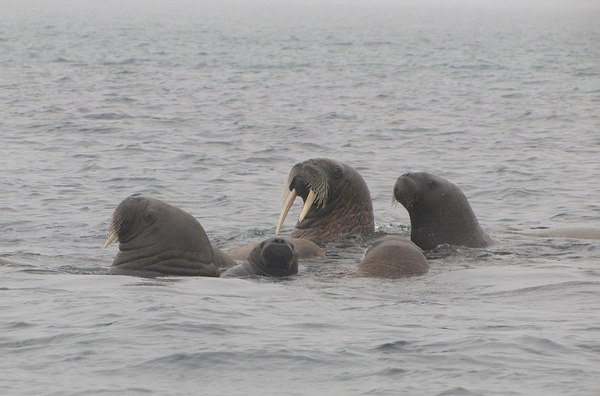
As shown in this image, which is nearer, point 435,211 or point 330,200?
point 435,211

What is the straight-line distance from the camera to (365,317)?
8742 millimetres

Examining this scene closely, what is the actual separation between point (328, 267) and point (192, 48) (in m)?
46.9

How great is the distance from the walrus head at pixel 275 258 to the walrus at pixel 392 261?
1.88 ft

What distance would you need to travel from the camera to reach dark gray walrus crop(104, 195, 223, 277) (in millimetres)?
10188

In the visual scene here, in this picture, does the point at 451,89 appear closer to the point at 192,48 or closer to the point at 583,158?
the point at 583,158

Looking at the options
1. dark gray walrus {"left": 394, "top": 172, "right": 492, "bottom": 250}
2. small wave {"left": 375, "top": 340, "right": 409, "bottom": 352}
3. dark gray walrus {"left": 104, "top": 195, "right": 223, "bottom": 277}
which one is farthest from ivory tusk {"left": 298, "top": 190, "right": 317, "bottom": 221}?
small wave {"left": 375, "top": 340, "right": 409, "bottom": 352}

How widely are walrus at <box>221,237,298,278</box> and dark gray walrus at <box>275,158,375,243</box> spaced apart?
2467 millimetres

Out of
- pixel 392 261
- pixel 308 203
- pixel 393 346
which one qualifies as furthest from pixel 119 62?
pixel 393 346

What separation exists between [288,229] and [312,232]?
1.61 meters

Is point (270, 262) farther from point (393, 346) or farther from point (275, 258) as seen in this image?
point (393, 346)

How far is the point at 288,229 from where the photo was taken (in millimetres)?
14906

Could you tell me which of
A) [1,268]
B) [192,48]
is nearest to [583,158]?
[1,268]

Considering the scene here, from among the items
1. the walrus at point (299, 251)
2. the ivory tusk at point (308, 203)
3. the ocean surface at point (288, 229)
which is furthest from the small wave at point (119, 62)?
the walrus at point (299, 251)

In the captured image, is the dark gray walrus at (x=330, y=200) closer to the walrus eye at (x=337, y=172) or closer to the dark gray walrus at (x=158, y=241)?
the walrus eye at (x=337, y=172)
